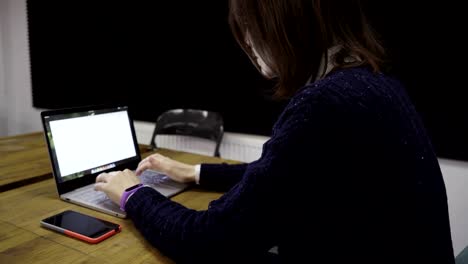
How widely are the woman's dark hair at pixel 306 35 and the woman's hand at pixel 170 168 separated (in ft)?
1.94

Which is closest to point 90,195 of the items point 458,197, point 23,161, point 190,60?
point 23,161

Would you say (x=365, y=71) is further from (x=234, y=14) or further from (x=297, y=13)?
(x=234, y=14)

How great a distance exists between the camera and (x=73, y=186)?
1.12m

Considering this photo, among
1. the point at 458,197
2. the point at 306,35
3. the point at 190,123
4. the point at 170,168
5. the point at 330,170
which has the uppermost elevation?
the point at 306,35

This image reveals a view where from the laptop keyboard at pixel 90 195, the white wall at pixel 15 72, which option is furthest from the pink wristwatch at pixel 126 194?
the white wall at pixel 15 72

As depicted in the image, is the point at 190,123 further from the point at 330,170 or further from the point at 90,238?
the point at 330,170

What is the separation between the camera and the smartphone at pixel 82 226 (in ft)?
2.72

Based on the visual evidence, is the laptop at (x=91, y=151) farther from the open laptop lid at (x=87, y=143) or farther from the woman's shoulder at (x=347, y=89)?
the woman's shoulder at (x=347, y=89)

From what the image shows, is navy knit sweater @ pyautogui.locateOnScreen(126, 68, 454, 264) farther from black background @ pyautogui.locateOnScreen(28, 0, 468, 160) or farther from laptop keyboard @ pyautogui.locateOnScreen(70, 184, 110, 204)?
black background @ pyautogui.locateOnScreen(28, 0, 468, 160)

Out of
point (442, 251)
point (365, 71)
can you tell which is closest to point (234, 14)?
point (365, 71)

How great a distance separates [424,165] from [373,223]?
0.16 metres

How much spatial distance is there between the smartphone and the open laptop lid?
185mm

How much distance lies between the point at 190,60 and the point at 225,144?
0.68 m

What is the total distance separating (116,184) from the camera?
3.17ft
